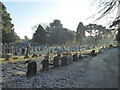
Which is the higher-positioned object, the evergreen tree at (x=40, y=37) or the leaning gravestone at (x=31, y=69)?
the evergreen tree at (x=40, y=37)

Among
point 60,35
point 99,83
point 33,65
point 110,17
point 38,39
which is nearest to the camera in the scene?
point 99,83

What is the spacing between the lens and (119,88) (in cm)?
515

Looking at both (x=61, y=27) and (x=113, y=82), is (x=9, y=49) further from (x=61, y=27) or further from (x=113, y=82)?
(x=61, y=27)

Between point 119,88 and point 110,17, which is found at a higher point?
point 110,17

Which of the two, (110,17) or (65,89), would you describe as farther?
(110,17)

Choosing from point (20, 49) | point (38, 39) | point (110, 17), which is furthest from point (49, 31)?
point (110, 17)

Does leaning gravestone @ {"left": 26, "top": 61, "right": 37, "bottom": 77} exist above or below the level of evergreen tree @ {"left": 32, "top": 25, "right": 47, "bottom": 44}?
below

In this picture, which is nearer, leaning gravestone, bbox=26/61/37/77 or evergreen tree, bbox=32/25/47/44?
leaning gravestone, bbox=26/61/37/77

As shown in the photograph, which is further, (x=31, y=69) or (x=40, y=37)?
(x=40, y=37)

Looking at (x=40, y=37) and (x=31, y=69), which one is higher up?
(x=40, y=37)

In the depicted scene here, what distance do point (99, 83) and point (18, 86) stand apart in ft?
11.4

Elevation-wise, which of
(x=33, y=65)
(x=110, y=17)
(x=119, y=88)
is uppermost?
(x=110, y=17)

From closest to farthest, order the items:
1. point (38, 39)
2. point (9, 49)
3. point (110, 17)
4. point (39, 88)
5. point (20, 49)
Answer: point (39, 88) < point (110, 17) < point (9, 49) < point (20, 49) < point (38, 39)

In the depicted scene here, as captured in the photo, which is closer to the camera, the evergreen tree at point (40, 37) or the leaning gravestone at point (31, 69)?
the leaning gravestone at point (31, 69)
